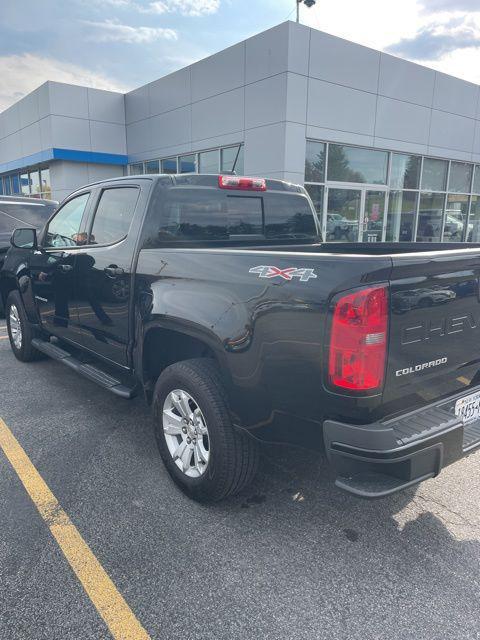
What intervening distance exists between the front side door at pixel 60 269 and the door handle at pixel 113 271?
66cm

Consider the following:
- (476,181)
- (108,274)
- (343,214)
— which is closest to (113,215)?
(108,274)

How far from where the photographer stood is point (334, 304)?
198cm

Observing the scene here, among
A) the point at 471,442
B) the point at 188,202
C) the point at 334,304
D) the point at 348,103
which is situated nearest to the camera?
the point at 334,304

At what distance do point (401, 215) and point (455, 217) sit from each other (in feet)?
10.7

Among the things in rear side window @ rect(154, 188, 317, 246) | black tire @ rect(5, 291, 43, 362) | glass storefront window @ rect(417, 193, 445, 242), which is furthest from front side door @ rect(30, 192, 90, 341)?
glass storefront window @ rect(417, 193, 445, 242)

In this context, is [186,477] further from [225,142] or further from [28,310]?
[225,142]

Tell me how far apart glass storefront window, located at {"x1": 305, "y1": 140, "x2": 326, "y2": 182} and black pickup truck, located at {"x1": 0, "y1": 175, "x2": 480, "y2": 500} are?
883 centimetres

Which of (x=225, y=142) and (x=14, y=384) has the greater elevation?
(x=225, y=142)

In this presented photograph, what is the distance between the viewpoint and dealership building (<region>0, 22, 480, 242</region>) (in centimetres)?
1175

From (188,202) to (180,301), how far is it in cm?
93

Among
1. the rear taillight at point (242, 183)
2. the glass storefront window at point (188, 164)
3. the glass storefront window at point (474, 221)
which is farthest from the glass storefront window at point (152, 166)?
the rear taillight at point (242, 183)

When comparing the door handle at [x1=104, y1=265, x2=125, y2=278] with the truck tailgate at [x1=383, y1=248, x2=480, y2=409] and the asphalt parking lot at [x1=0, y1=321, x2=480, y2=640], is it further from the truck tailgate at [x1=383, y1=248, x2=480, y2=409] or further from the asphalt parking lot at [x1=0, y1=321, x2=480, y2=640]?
the truck tailgate at [x1=383, y1=248, x2=480, y2=409]

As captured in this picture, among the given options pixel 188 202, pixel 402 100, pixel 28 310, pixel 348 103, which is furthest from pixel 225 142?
pixel 188 202

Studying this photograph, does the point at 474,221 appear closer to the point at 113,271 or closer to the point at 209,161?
the point at 209,161
